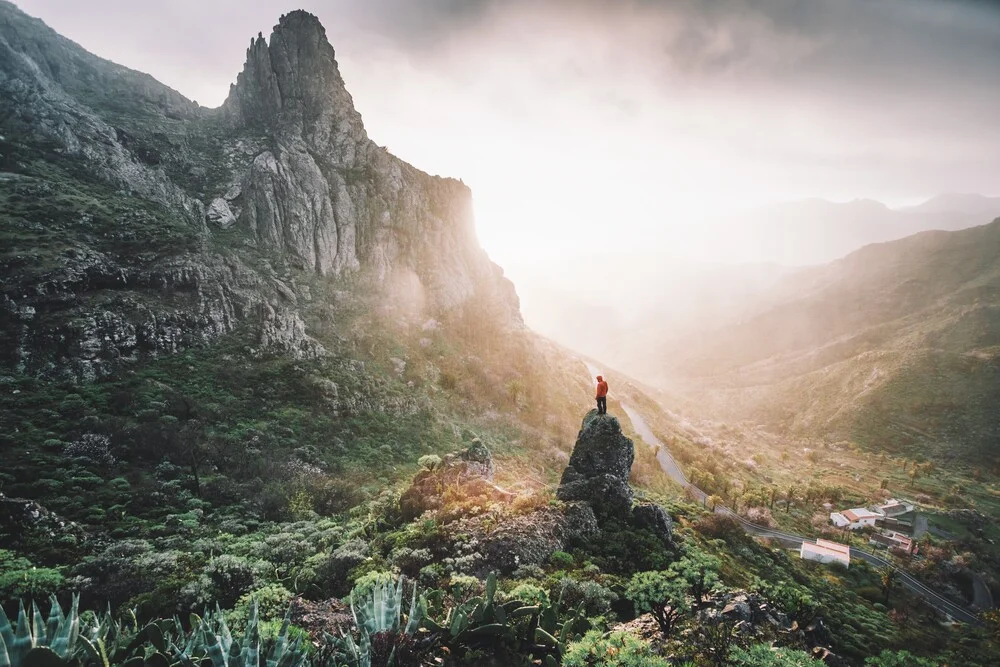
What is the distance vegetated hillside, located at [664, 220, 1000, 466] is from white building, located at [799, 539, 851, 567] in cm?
5365

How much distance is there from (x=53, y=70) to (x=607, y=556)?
261 feet

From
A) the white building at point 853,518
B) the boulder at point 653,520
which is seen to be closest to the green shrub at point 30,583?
the boulder at point 653,520

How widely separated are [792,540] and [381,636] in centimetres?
4973

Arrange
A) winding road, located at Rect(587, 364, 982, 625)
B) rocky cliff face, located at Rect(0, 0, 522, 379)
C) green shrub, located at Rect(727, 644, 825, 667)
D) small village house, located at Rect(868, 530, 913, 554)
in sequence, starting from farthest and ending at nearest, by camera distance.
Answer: small village house, located at Rect(868, 530, 913, 554) → winding road, located at Rect(587, 364, 982, 625) → rocky cliff face, located at Rect(0, 0, 522, 379) → green shrub, located at Rect(727, 644, 825, 667)

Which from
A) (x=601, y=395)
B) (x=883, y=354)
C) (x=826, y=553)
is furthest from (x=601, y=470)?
(x=883, y=354)

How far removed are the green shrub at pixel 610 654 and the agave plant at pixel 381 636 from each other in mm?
3180

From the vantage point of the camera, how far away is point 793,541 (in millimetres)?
41625

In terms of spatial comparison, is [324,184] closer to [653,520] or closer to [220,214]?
[220,214]

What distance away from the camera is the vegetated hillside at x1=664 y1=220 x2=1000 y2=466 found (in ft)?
249

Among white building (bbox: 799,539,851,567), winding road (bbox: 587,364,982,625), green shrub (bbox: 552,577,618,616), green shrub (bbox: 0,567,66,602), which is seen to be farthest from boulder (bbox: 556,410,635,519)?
white building (bbox: 799,539,851,567)

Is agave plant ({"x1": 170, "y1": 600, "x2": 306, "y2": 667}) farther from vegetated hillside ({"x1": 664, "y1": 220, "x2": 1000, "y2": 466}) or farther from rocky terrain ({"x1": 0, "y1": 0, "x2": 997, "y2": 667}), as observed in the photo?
vegetated hillside ({"x1": 664, "y1": 220, "x2": 1000, "y2": 466})

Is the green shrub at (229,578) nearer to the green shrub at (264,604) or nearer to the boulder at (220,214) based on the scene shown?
the green shrub at (264,604)

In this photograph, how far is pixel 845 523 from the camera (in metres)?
47.6

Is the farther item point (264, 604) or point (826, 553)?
point (826, 553)
